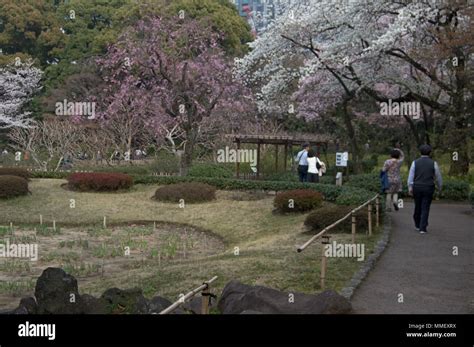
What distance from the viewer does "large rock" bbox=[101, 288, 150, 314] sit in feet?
23.2

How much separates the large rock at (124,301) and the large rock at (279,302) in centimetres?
102

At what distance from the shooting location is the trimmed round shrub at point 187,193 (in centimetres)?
2081

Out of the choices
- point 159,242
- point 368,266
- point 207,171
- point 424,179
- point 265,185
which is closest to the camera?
point 368,266

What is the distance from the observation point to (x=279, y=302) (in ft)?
22.8

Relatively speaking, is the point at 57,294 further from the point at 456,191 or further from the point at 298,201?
the point at 456,191

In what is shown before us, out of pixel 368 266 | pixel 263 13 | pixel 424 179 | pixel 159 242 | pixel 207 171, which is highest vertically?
pixel 263 13

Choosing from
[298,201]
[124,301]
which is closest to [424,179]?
[298,201]

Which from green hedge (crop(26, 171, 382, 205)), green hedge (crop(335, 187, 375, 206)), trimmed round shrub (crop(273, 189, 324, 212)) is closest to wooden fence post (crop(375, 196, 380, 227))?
green hedge (crop(335, 187, 375, 206))

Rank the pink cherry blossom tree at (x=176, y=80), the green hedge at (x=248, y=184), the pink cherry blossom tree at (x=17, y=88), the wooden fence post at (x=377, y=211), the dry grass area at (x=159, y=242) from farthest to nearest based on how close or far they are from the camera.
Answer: the pink cherry blossom tree at (x=17, y=88) → the pink cherry blossom tree at (x=176, y=80) → the green hedge at (x=248, y=184) → the wooden fence post at (x=377, y=211) → the dry grass area at (x=159, y=242)

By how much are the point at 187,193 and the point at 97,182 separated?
406 centimetres

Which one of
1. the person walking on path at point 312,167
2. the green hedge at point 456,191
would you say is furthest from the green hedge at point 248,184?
the green hedge at point 456,191

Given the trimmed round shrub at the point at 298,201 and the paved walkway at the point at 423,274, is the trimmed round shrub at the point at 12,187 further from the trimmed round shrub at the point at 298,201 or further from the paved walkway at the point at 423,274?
the paved walkway at the point at 423,274
